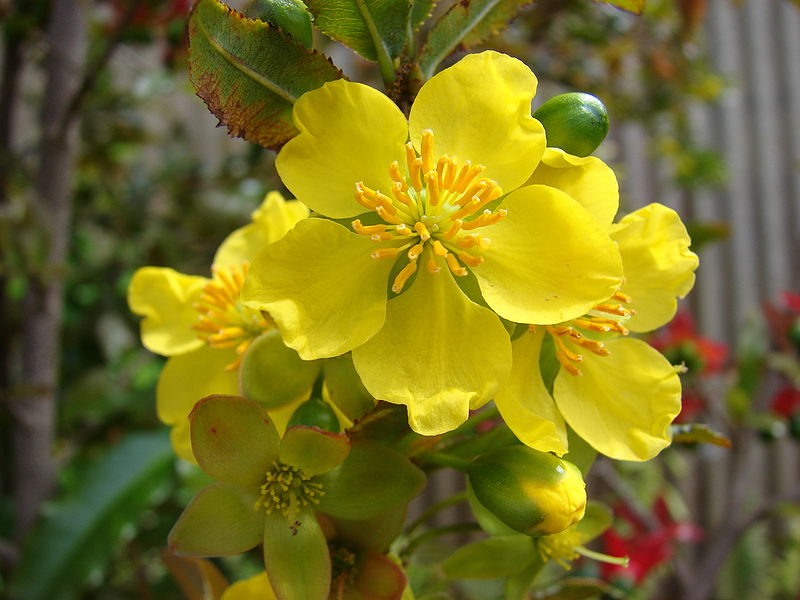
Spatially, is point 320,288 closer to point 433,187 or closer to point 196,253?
point 433,187

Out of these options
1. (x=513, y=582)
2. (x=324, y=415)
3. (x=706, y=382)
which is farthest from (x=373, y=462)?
(x=706, y=382)

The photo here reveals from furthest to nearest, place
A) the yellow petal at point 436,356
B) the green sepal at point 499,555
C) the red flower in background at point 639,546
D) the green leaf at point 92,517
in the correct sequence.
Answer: the red flower in background at point 639,546, the green leaf at point 92,517, the green sepal at point 499,555, the yellow petal at point 436,356

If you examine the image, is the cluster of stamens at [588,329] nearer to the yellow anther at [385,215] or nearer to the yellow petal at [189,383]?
the yellow anther at [385,215]

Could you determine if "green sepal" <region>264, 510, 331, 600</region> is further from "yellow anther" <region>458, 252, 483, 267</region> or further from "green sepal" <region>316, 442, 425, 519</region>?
"yellow anther" <region>458, 252, 483, 267</region>

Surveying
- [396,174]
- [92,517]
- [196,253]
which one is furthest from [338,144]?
[196,253]

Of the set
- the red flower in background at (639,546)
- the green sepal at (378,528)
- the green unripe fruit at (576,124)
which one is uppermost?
the green unripe fruit at (576,124)

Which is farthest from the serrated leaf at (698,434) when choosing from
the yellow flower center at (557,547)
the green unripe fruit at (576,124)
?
the green unripe fruit at (576,124)

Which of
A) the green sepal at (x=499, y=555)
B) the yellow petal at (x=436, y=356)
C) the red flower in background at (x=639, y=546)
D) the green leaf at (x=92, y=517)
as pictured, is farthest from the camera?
the red flower in background at (x=639, y=546)

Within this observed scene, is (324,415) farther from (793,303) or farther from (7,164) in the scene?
(793,303)
